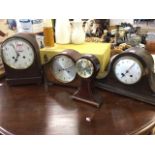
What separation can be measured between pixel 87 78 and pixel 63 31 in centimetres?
28

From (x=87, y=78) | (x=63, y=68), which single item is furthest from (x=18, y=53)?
(x=87, y=78)

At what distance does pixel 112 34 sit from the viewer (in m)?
1.35

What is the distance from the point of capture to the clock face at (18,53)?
2.79 feet

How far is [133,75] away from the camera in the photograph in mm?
771

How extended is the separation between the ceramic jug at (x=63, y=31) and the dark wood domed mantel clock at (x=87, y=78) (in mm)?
240

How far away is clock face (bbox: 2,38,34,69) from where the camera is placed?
0.85 m

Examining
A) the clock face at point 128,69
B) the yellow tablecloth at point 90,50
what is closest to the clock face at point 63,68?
the yellow tablecloth at point 90,50

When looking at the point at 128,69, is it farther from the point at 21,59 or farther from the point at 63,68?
the point at 21,59

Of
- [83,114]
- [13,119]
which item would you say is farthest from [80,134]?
[13,119]

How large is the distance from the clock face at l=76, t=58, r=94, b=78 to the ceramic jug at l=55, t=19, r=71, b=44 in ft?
0.79

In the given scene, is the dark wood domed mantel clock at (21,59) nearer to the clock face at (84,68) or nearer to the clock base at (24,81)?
the clock base at (24,81)

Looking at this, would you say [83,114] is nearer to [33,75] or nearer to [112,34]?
[33,75]

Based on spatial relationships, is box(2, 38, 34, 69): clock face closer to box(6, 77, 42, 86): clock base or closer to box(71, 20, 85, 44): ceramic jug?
box(6, 77, 42, 86): clock base

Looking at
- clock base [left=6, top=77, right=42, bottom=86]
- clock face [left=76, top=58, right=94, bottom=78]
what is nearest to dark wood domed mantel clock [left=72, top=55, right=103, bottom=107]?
clock face [left=76, top=58, right=94, bottom=78]
